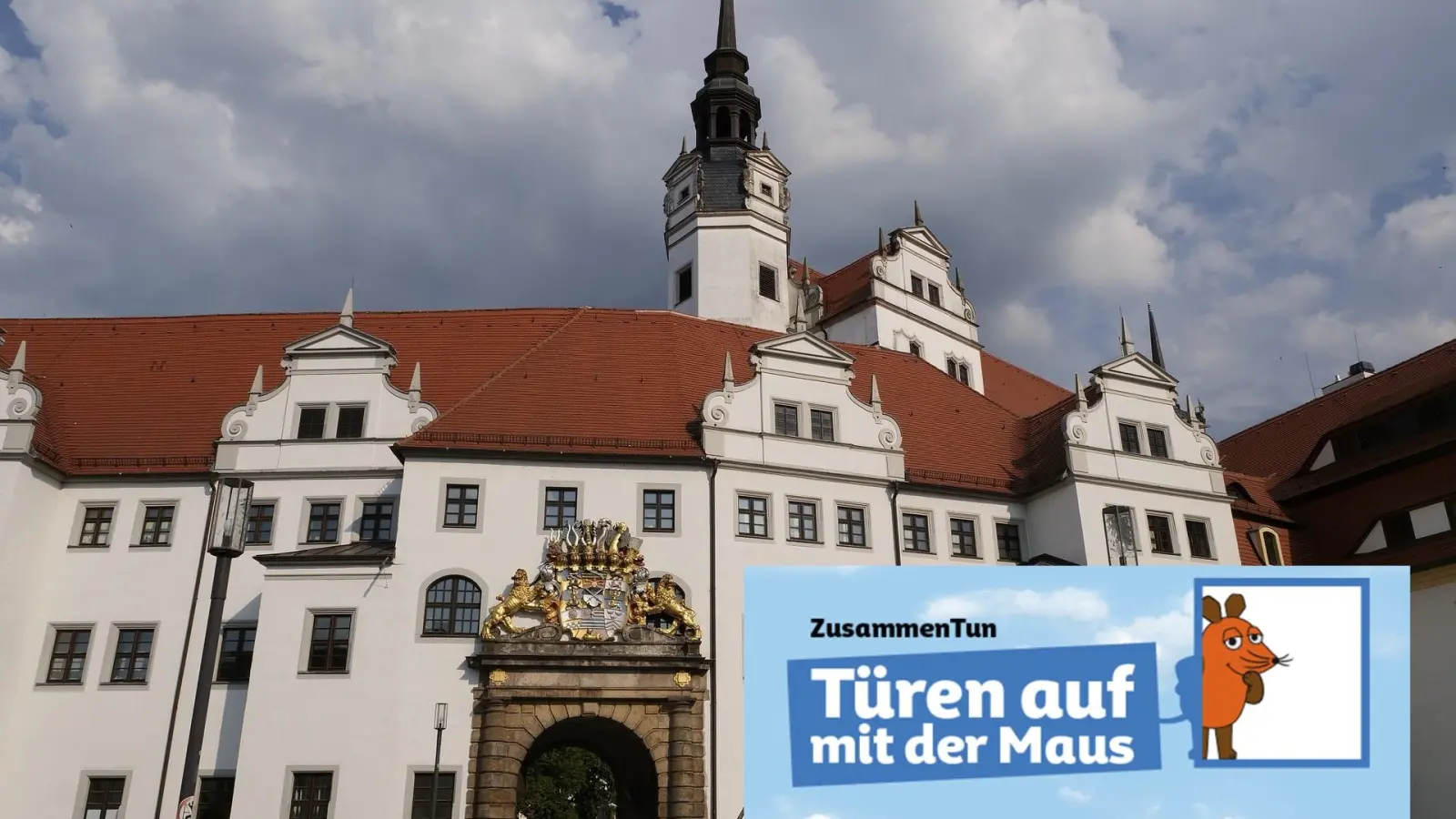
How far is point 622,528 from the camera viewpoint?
2375 centimetres

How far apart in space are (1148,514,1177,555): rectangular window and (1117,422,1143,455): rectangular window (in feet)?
5.74

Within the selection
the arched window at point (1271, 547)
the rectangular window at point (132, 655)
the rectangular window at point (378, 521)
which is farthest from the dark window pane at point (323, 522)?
the arched window at point (1271, 547)

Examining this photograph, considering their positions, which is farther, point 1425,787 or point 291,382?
point 291,382

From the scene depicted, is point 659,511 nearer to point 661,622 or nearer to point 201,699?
point 661,622

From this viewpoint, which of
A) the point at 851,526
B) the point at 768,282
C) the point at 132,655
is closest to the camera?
the point at 132,655

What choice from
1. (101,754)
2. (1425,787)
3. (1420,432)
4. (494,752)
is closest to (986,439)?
(1420,432)

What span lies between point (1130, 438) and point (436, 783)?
18.7 m

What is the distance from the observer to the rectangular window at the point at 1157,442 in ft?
94.8

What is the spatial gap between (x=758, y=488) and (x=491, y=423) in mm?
6214

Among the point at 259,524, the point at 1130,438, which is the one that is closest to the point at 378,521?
the point at 259,524

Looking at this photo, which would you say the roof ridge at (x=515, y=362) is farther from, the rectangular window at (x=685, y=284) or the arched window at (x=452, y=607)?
the rectangular window at (x=685, y=284)

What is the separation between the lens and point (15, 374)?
26047 millimetres

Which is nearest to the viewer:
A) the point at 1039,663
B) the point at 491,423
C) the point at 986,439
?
the point at 1039,663

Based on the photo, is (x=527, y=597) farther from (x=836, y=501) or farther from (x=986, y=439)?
(x=986, y=439)
